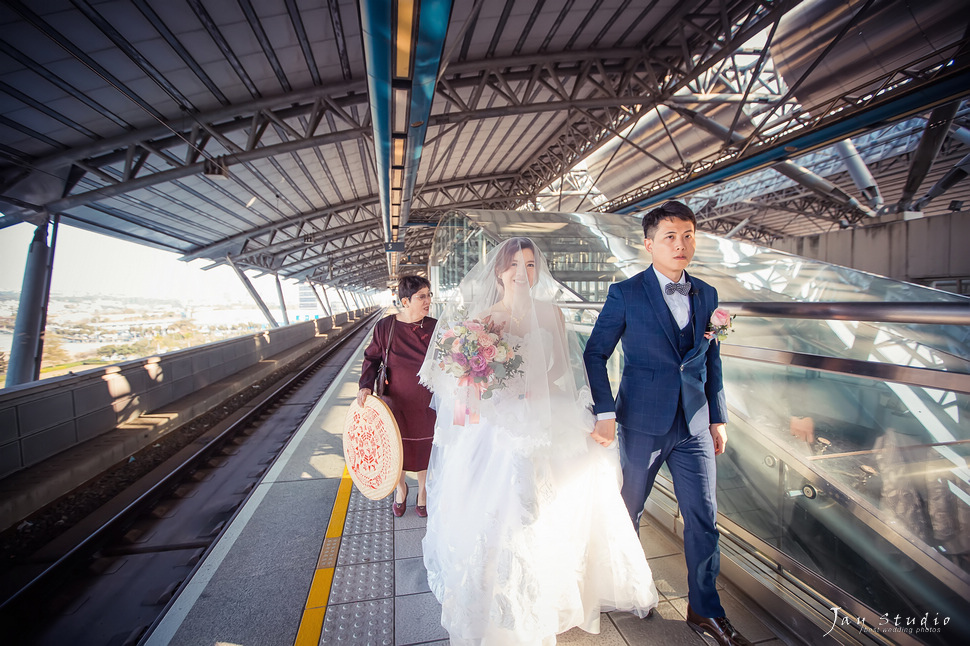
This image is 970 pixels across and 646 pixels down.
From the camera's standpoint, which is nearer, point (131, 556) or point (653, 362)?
point (653, 362)

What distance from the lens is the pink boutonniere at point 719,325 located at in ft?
6.12

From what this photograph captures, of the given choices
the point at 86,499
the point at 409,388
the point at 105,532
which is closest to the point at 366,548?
the point at 409,388

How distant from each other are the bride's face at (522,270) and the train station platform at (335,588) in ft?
5.87

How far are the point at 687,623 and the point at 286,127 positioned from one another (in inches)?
394

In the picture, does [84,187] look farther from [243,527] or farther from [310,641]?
[310,641]

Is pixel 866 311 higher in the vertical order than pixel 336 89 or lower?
lower

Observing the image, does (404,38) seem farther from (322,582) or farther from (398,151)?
(322,582)

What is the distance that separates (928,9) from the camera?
6531 mm

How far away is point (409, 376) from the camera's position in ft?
10.7

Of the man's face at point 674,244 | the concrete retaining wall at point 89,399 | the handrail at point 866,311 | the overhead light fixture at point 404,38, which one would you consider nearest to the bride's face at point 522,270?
the man's face at point 674,244

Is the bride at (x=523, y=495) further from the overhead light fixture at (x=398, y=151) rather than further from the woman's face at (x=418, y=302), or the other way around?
the overhead light fixture at (x=398, y=151)

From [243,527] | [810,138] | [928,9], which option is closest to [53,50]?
[243,527]

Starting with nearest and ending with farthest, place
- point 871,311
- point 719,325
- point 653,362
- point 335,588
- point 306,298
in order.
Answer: point 871,311 → point 719,325 → point 653,362 → point 335,588 → point 306,298

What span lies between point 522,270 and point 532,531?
4.22ft
